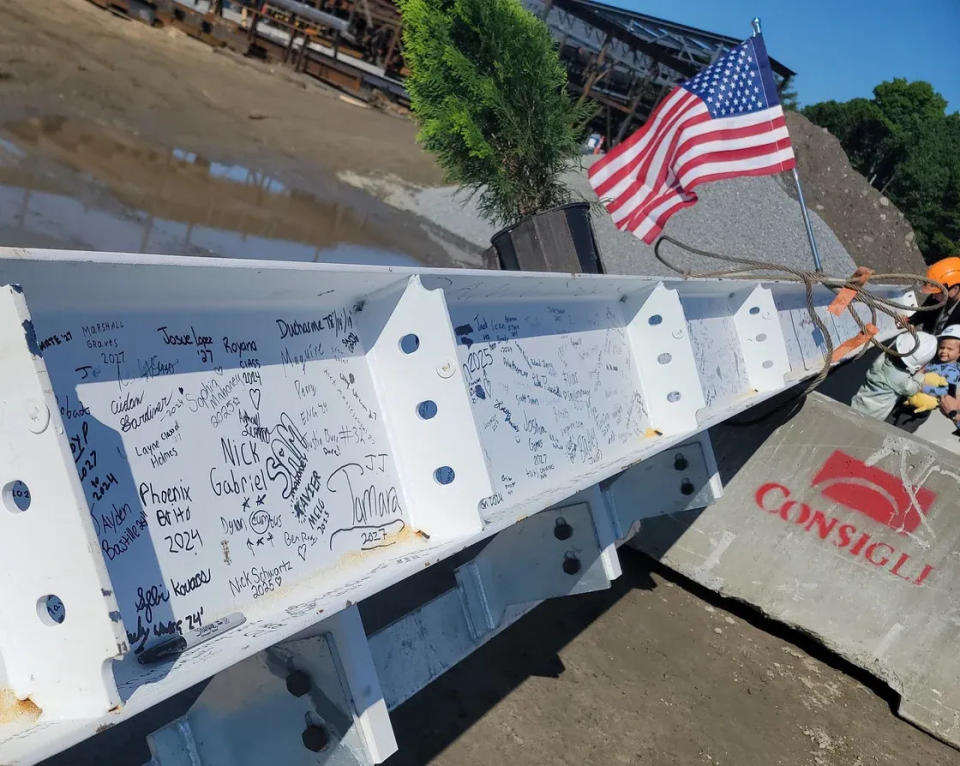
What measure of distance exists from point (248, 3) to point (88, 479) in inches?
774

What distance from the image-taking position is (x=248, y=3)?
19.0 metres

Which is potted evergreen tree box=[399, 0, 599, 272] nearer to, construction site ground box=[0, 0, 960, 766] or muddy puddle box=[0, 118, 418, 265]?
muddy puddle box=[0, 118, 418, 265]

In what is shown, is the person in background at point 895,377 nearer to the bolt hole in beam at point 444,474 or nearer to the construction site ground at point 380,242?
the construction site ground at point 380,242

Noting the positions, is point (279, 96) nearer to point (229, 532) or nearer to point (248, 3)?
point (248, 3)

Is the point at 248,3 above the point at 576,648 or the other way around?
above

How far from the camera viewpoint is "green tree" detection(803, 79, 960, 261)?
1615 inches

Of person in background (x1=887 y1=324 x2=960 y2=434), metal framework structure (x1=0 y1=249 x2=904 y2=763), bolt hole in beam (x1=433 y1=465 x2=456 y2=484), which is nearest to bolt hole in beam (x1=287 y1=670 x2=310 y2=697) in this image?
metal framework structure (x1=0 y1=249 x2=904 y2=763)

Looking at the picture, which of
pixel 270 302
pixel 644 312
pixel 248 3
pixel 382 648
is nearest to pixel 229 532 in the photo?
pixel 270 302

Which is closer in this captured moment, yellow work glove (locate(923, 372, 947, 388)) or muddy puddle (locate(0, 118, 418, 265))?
yellow work glove (locate(923, 372, 947, 388))

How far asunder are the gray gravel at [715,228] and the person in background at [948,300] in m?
3.64

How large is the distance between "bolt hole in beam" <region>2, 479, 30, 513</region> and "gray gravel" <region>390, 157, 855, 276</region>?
10.6 m

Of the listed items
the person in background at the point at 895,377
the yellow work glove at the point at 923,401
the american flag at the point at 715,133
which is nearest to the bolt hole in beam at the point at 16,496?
the american flag at the point at 715,133

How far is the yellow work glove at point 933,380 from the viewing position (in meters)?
7.19

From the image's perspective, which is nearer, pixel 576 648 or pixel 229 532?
pixel 229 532
